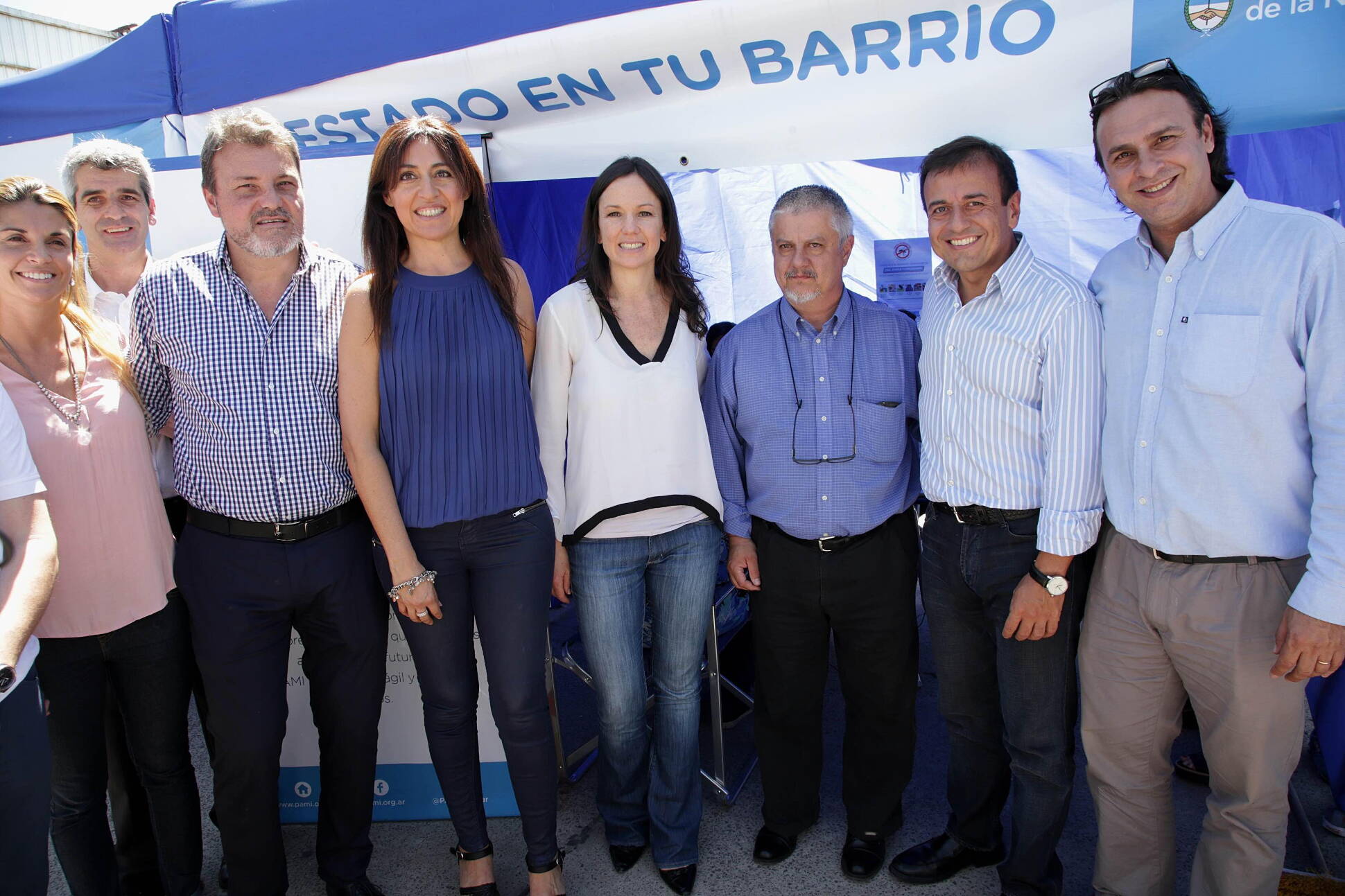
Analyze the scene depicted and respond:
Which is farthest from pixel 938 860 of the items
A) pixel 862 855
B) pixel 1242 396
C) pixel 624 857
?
pixel 1242 396

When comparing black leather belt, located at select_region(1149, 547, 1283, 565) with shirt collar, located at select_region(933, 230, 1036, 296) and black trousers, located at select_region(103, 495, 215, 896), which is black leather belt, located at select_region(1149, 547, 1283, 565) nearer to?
shirt collar, located at select_region(933, 230, 1036, 296)

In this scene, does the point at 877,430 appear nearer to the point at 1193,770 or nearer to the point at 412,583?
the point at 412,583

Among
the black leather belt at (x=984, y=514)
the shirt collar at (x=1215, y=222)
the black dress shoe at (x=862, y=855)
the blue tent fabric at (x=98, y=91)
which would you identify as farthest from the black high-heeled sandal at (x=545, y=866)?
the blue tent fabric at (x=98, y=91)

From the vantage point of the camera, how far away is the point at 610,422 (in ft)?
7.25

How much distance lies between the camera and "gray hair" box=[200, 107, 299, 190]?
2.05 m

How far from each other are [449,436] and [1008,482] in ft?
4.47

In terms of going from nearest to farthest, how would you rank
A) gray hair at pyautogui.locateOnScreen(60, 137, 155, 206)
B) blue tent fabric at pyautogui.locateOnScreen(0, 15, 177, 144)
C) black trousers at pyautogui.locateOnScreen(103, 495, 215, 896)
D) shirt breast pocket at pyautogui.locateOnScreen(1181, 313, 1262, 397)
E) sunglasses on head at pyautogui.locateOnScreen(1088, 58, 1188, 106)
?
shirt breast pocket at pyautogui.locateOnScreen(1181, 313, 1262, 397) < sunglasses on head at pyautogui.locateOnScreen(1088, 58, 1188, 106) < black trousers at pyautogui.locateOnScreen(103, 495, 215, 896) < gray hair at pyautogui.locateOnScreen(60, 137, 155, 206) < blue tent fabric at pyautogui.locateOnScreen(0, 15, 177, 144)

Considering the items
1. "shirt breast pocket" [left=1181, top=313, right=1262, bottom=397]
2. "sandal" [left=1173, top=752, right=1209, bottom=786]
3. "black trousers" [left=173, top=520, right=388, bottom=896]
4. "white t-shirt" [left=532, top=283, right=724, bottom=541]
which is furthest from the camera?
"sandal" [left=1173, top=752, right=1209, bottom=786]

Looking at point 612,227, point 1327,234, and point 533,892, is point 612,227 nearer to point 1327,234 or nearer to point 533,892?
point 1327,234

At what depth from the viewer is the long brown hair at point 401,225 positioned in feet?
6.57

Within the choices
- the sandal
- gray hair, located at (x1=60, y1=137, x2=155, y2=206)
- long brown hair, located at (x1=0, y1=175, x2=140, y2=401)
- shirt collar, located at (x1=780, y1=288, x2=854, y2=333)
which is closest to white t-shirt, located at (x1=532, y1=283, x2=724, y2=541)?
shirt collar, located at (x1=780, y1=288, x2=854, y2=333)

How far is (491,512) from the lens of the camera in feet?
6.80

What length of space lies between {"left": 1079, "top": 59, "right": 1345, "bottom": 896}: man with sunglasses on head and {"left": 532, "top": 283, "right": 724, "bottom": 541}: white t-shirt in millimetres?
1042

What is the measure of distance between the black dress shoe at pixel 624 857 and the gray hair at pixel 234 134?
2.16 meters
